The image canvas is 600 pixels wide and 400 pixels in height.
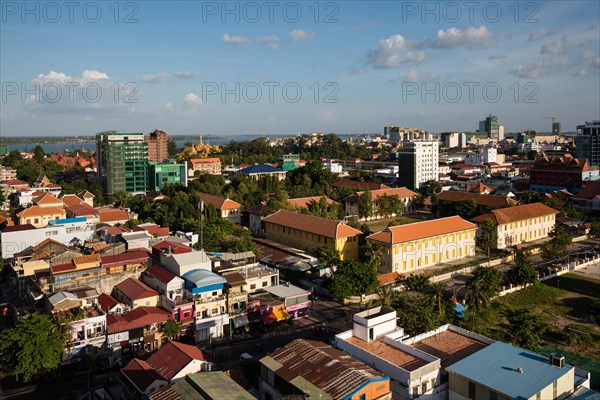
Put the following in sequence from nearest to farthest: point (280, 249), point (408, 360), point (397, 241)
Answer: point (408, 360) → point (397, 241) → point (280, 249)

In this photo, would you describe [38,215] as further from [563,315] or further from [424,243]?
[563,315]

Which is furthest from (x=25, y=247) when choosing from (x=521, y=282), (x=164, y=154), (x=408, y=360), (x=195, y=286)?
(x=164, y=154)

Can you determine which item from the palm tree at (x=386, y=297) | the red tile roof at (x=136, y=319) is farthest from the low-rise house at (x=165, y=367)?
the palm tree at (x=386, y=297)

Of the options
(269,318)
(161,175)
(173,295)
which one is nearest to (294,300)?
(269,318)

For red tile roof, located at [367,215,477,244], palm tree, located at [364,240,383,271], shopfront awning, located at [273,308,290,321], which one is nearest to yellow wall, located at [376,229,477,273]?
red tile roof, located at [367,215,477,244]

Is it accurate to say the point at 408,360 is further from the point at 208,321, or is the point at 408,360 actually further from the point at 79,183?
the point at 79,183

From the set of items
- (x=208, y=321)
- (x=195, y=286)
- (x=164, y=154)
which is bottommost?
(x=208, y=321)

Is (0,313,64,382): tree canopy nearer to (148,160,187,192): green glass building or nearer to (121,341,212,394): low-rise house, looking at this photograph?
(121,341,212,394): low-rise house

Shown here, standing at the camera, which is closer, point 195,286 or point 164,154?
point 195,286
